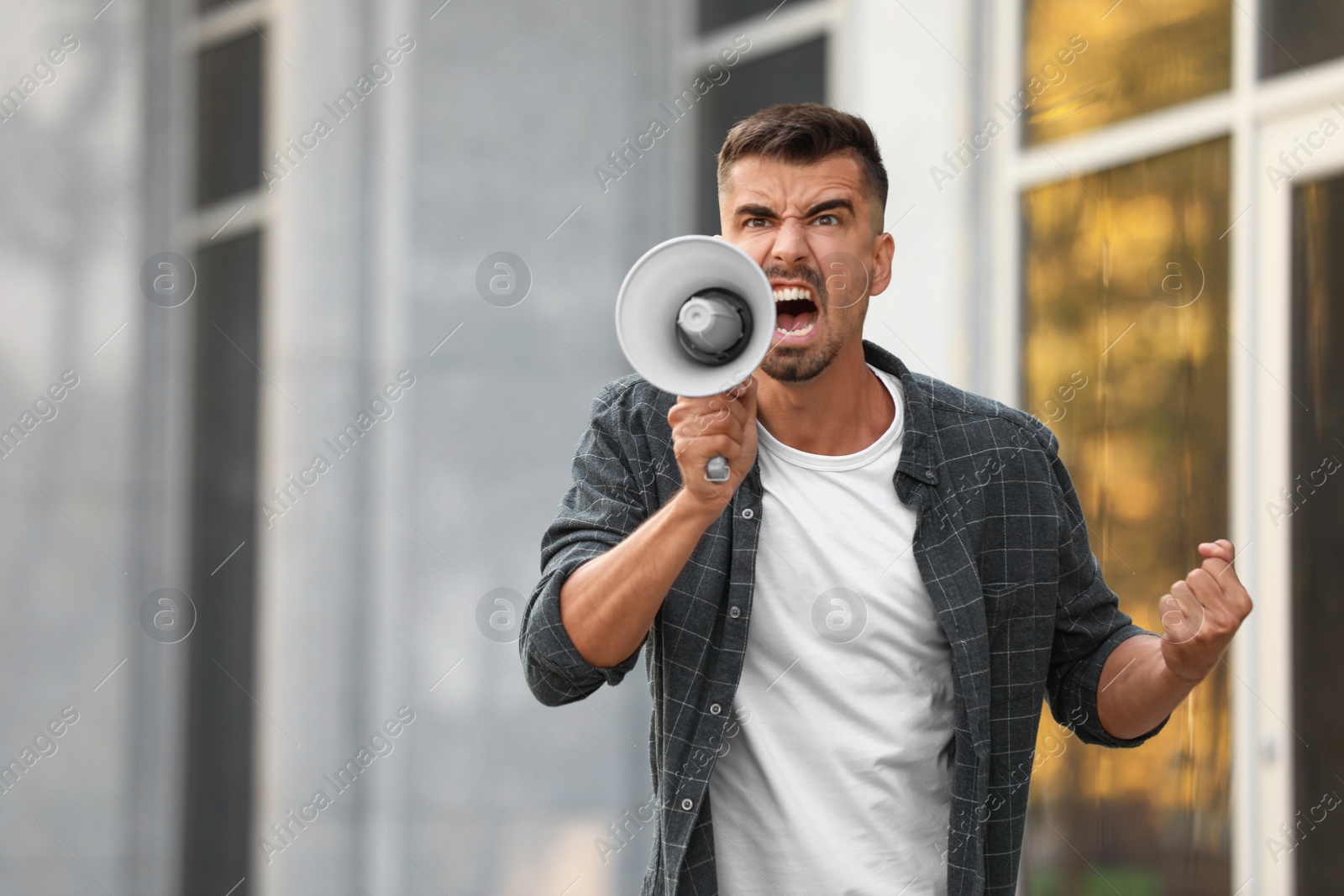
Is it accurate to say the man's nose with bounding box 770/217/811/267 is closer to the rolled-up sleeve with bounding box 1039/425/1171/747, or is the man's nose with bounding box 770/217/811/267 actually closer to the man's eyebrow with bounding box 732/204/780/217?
the man's eyebrow with bounding box 732/204/780/217

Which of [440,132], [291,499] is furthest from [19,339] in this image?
[440,132]

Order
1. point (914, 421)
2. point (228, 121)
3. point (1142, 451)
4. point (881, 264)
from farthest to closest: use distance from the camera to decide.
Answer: point (228, 121), point (1142, 451), point (881, 264), point (914, 421)

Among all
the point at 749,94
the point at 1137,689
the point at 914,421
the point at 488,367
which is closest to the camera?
the point at 1137,689

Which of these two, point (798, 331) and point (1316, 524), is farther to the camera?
point (1316, 524)

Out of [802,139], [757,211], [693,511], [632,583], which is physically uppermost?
[802,139]

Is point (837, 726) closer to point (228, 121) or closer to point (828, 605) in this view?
point (828, 605)

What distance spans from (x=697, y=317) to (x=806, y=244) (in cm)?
39

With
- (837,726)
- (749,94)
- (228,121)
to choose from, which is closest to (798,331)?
(837,726)

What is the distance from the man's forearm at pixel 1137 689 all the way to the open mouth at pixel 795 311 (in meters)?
0.78

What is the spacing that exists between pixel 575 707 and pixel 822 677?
3.62m

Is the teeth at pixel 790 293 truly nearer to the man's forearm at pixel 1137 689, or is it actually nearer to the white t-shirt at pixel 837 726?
the white t-shirt at pixel 837 726

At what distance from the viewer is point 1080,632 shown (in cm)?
233

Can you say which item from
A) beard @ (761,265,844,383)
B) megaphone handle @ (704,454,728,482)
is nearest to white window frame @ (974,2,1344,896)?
beard @ (761,265,844,383)

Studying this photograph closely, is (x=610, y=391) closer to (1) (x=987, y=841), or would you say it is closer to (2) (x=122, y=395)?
(1) (x=987, y=841)
